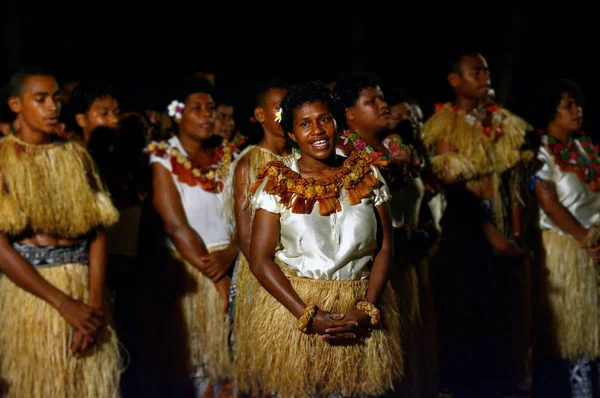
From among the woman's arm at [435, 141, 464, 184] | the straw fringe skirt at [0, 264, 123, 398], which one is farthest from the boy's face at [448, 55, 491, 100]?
the straw fringe skirt at [0, 264, 123, 398]

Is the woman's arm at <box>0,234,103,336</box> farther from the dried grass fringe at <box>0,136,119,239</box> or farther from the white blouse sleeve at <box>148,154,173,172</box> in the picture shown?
the white blouse sleeve at <box>148,154,173,172</box>

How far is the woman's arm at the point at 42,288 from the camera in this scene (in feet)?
12.0

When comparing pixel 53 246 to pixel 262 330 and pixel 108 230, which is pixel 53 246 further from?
pixel 262 330

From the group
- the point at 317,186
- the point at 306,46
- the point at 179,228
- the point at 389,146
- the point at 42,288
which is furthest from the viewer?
the point at 306,46

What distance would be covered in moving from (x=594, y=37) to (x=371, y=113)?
11.5 ft

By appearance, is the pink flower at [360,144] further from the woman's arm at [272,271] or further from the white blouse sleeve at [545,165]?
the white blouse sleeve at [545,165]

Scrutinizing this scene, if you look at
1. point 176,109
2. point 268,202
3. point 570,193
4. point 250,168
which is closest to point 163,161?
point 176,109

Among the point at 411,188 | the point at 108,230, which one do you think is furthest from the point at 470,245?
the point at 108,230

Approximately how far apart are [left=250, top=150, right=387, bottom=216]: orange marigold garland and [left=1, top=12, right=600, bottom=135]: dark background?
3308 millimetres

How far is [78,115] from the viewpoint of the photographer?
16.0 ft

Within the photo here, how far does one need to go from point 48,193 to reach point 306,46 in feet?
12.3

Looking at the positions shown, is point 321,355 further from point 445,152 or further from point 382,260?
point 445,152

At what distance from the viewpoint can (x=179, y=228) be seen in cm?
445

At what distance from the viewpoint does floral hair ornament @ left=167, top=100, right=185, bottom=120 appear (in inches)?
183
